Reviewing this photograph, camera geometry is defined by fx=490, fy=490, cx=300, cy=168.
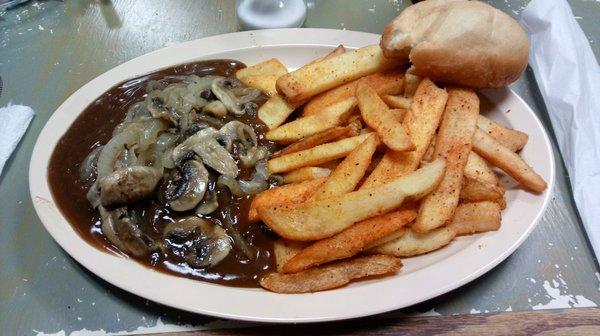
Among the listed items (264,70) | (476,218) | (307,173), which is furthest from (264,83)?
(476,218)

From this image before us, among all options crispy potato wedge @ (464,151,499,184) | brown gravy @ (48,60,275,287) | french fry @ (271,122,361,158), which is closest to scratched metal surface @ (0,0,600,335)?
brown gravy @ (48,60,275,287)

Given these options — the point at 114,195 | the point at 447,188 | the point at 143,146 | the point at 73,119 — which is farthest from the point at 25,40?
the point at 447,188

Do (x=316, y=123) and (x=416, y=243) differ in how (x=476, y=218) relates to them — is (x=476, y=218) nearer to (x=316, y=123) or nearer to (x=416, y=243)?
(x=416, y=243)

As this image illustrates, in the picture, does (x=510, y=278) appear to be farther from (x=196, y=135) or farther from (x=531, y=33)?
(x=531, y=33)

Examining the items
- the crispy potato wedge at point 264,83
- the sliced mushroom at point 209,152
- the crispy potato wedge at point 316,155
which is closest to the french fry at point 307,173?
the crispy potato wedge at point 316,155

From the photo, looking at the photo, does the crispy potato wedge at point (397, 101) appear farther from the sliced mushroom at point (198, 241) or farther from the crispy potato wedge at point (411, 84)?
the sliced mushroom at point (198, 241)

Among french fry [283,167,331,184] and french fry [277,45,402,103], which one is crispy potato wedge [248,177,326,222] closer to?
french fry [283,167,331,184]

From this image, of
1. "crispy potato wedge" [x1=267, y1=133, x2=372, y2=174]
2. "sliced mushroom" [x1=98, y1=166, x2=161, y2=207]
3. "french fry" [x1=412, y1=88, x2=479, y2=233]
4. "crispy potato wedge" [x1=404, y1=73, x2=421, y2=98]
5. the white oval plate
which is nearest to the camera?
the white oval plate
